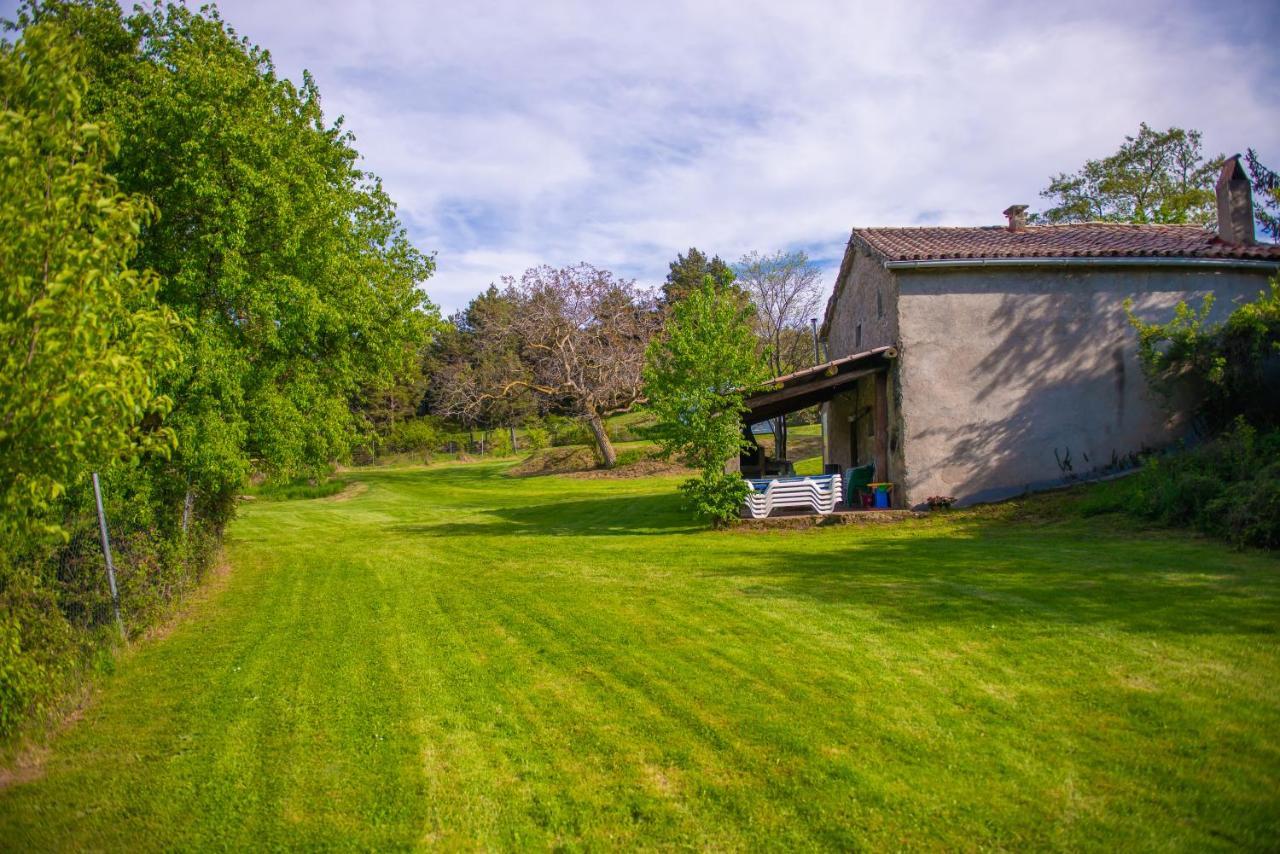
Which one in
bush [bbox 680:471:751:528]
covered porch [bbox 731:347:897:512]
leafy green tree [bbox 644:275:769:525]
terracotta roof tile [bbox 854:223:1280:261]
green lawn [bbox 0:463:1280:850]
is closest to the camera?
green lawn [bbox 0:463:1280:850]

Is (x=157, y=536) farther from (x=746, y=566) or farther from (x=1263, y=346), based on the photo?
(x=1263, y=346)

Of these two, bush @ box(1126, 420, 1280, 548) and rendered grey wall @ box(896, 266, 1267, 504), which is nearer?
bush @ box(1126, 420, 1280, 548)

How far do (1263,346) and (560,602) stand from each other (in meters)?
13.5

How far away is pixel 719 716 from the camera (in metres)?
5.40

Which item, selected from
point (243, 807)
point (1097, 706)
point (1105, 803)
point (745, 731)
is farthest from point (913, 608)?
point (243, 807)

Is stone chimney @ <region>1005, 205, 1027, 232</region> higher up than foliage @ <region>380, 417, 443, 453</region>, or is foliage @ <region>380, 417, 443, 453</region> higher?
stone chimney @ <region>1005, 205, 1027, 232</region>

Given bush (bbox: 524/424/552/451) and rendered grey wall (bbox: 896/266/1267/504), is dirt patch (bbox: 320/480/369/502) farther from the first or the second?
rendered grey wall (bbox: 896/266/1267/504)

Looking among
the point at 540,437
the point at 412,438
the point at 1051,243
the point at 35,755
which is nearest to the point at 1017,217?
the point at 1051,243

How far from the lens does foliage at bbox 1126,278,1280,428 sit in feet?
45.0

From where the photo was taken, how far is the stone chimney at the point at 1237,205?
16.9 m

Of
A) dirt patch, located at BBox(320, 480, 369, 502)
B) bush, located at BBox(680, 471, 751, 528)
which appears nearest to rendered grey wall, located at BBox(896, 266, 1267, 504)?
bush, located at BBox(680, 471, 751, 528)

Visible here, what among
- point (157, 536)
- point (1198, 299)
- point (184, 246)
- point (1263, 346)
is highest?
point (184, 246)

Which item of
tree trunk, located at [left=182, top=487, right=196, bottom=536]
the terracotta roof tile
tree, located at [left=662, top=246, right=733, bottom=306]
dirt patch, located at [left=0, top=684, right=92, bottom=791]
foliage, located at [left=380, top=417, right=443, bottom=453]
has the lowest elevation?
dirt patch, located at [left=0, top=684, right=92, bottom=791]

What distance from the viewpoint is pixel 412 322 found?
1480 cm
